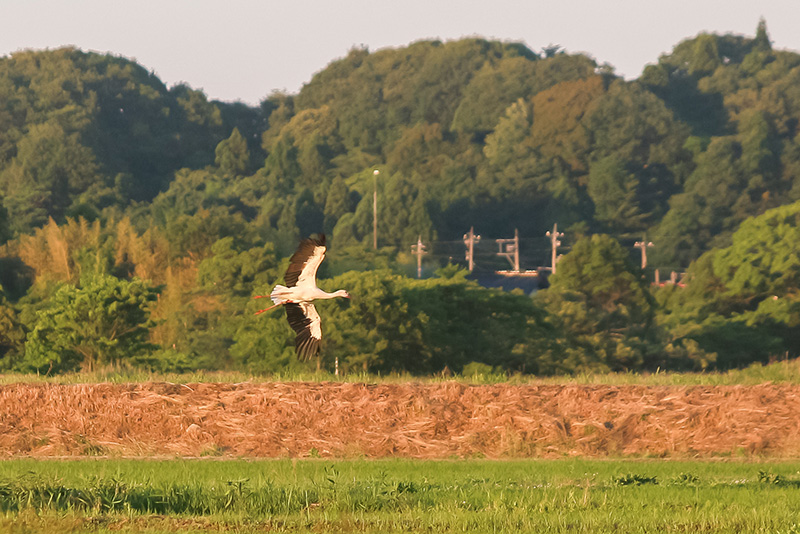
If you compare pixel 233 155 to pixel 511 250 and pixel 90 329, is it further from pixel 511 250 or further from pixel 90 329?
pixel 90 329

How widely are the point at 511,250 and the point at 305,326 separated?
8507 centimetres

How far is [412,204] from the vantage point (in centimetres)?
10112

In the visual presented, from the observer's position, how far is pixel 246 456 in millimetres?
24156

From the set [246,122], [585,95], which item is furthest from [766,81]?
[246,122]

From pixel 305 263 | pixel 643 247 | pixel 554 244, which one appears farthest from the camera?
pixel 643 247

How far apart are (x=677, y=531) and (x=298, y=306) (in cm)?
655

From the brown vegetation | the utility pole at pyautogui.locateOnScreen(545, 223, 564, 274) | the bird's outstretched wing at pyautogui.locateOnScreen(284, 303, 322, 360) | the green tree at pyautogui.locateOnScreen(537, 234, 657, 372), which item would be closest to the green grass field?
the bird's outstretched wing at pyautogui.locateOnScreen(284, 303, 322, 360)

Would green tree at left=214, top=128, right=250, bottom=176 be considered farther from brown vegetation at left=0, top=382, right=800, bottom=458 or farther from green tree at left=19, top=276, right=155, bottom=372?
brown vegetation at left=0, top=382, right=800, bottom=458

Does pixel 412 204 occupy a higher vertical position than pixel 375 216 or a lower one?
higher

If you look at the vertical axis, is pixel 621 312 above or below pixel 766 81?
below

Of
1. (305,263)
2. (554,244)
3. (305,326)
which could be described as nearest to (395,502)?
(305,326)

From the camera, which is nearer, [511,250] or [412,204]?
[412,204]

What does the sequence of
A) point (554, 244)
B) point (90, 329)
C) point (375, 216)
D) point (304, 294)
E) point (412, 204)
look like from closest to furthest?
point (304, 294) < point (90, 329) < point (554, 244) < point (375, 216) < point (412, 204)

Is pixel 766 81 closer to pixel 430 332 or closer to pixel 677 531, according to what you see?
pixel 430 332
